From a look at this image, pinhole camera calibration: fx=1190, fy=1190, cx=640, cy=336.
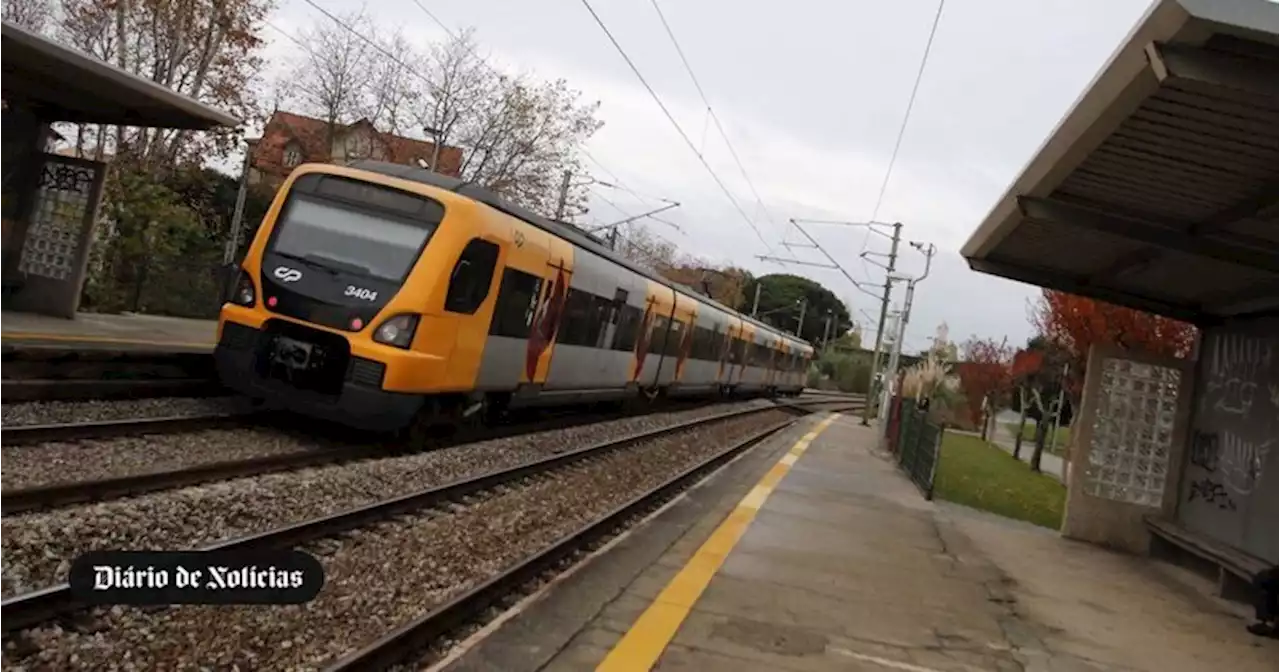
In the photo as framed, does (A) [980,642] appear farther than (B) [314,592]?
Yes

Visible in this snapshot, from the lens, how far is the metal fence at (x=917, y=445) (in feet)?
50.9

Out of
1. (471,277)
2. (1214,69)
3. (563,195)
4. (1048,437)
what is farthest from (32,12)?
(1048,437)

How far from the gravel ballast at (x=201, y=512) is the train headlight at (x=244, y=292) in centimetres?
202

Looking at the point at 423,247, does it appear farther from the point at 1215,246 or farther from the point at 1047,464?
the point at 1047,464

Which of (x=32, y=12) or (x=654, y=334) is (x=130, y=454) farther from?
(x=32, y=12)

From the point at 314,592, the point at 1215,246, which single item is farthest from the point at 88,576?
the point at 1215,246

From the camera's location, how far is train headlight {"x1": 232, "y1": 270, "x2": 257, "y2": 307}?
451 inches

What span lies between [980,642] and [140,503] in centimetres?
515

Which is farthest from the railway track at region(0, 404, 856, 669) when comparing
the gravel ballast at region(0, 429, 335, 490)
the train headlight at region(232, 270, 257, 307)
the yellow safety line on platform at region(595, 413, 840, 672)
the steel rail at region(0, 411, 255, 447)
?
the train headlight at region(232, 270, 257, 307)

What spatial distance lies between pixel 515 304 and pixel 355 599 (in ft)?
24.3

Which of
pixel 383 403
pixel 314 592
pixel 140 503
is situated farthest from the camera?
pixel 383 403

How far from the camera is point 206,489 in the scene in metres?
8.24

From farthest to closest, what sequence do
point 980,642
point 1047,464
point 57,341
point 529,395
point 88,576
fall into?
point 1047,464 → point 529,395 → point 57,341 → point 980,642 → point 88,576

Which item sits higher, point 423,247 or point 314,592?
point 423,247
